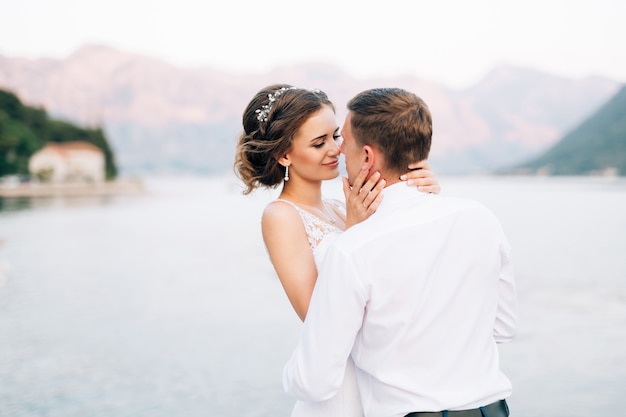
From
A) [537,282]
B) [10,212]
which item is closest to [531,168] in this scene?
[10,212]

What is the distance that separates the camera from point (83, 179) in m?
91.7

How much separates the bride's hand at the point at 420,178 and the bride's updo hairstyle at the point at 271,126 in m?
0.72

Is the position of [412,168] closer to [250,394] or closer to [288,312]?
[250,394]

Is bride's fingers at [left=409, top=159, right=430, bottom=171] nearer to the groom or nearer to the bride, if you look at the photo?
the groom

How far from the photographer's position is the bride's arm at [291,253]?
7.31 feet

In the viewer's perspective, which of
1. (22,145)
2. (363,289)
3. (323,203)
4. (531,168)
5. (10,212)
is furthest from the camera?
(531,168)

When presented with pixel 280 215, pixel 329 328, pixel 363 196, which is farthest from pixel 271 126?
pixel 329 328

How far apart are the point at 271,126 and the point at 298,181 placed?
24 centimetres

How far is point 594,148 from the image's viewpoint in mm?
133000

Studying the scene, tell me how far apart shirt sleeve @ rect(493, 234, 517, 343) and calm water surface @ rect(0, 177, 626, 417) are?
1.22 m

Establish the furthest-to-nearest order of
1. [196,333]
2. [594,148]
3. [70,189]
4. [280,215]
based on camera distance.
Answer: [594,148] < [70,189] < [196,333] < [280,215]

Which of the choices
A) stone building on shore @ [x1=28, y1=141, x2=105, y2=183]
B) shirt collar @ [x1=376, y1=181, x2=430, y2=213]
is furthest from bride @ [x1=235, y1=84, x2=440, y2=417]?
stone building on shore @ [x1=28, y1=141, x2=105, y2=183]

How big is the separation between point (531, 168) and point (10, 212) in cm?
12991

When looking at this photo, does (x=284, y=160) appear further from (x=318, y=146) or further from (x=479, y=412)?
(x=479, y=412)
